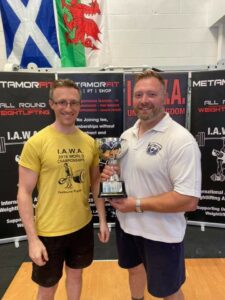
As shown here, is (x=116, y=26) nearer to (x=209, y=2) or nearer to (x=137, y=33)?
(x=137, y=33)

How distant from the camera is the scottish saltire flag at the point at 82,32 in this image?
3571 mm

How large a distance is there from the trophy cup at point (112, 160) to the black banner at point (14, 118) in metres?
1.60

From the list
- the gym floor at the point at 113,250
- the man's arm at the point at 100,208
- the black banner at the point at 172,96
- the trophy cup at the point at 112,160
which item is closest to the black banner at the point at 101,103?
the black banner at the point at 172,96

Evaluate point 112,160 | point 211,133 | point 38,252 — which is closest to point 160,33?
point 211,133

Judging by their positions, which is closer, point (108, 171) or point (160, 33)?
point (108, 171)

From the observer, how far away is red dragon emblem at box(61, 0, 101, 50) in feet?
11.7

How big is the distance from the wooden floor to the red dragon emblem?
270 centimetres

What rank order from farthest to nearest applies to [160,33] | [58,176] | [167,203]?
[160,33], [58,176], [167,203]

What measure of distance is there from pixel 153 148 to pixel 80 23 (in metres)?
2.87

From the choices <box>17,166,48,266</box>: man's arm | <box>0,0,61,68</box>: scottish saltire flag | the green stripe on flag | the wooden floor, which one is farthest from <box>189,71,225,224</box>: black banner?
<box>17,166,48,266</box>: man's arm

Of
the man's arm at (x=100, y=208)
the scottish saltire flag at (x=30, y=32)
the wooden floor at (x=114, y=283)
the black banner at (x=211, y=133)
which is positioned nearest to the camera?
the man's arm at (x=100, y=208)

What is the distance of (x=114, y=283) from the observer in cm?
225

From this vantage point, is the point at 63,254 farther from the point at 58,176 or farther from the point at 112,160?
the point at 112,160

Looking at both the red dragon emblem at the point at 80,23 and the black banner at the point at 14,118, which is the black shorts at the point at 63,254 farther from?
the red dragon emblem at the point at 80,23
